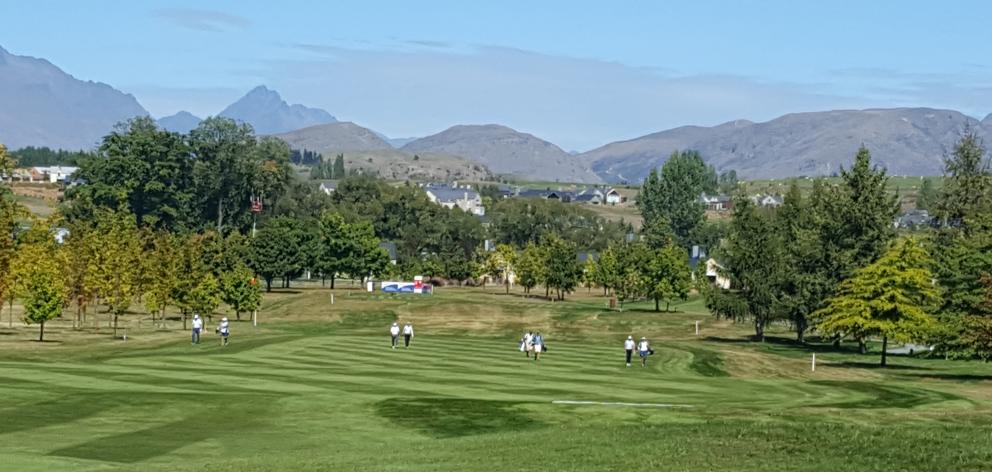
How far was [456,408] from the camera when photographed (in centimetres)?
5188

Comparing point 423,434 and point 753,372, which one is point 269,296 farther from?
point 423,434

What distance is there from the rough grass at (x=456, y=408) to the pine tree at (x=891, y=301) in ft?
9.17

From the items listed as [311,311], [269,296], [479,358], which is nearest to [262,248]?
[269,296]

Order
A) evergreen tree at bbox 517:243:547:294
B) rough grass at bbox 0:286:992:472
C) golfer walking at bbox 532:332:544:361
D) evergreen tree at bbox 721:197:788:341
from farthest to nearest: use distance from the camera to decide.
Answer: evergreen tree at bbox 517:243:547:294 < evergreen tree at bbox 721:197:788:341 < golfer walking at bbox 532:332:544:361 < rough grass at bbox 0:286:992:472

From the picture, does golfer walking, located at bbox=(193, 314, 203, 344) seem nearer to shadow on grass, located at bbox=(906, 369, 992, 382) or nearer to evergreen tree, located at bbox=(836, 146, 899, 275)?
shadow on grass, located at bbox=(906, 369, 992, 382)

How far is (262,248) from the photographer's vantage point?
175 m

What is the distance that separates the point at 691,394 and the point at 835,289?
53.2m

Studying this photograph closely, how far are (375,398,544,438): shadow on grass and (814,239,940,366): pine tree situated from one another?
50.4 metres

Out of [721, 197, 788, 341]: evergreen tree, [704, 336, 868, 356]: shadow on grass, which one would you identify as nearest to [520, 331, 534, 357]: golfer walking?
[704, 336, 868, 356]: shadow on grass

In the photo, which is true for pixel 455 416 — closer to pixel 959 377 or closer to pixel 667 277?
pixel 959 377

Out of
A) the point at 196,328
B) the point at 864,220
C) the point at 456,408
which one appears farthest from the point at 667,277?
the point at 456,408

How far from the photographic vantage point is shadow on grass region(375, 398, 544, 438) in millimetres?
47219

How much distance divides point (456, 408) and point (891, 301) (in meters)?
54.8

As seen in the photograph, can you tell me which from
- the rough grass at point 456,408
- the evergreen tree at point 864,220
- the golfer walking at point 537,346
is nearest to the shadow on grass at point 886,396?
the rough grass at point 456,408
